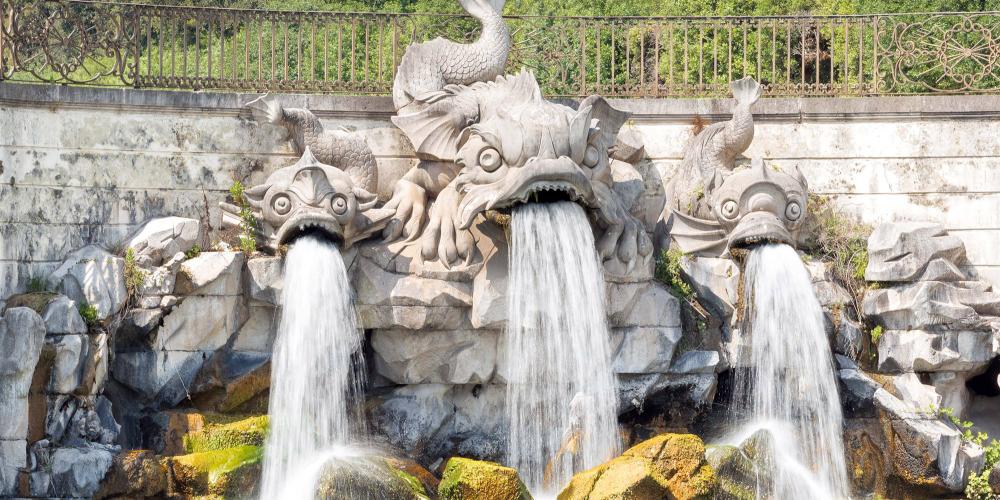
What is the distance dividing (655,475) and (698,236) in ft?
11.0

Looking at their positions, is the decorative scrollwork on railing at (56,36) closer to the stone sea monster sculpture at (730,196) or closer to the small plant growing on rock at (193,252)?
the small plant growing on rock at (193,252)

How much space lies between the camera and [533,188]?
12.7 m

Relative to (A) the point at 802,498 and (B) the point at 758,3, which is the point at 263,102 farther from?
(B) the point at 758,3

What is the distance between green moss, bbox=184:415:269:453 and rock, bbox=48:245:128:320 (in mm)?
1295

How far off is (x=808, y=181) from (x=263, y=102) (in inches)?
209

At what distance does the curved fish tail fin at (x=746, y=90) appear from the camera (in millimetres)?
14234

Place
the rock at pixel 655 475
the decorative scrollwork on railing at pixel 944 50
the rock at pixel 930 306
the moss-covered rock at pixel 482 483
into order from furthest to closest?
the decorative scrollwork on railing at pixel 944 50
the rock at pixel 930 306
the moss-covered rock at pixel 482 483
the rock at pixel 655 475

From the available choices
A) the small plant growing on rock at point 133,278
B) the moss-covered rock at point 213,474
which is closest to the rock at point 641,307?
the moss-covered rock at point 213,474

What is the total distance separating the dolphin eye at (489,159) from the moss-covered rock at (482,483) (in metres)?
2.77

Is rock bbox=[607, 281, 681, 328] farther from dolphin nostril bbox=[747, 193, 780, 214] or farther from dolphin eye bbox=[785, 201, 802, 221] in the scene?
Result: dolphin eye bbox=[785, 201, 802, 221]

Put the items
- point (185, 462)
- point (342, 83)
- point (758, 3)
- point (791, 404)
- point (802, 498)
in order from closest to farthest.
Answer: point (185, 462), point (802, 498), point (791, 404), point (342, 83), point (758, 3)

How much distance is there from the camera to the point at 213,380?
42.6ft

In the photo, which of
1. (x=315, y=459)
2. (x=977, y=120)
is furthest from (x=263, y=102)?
(x=977, y=120)

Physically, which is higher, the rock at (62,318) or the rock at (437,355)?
the rock at (62,318)
